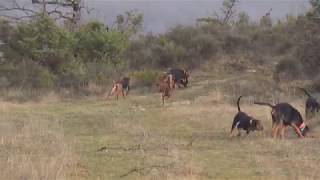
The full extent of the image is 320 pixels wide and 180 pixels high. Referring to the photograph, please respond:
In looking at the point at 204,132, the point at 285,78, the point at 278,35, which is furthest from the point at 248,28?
the point at 204,132

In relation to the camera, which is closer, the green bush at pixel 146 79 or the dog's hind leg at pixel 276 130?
the dog's hind leg at pixel 276 130

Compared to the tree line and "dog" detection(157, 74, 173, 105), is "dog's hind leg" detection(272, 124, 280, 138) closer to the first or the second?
"dog" detection(157, 74, 173, 105)

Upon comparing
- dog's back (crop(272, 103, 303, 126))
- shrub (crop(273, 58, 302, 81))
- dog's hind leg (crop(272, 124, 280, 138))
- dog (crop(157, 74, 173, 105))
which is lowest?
dog's hind leg (crop(272, 124, 280, 138))

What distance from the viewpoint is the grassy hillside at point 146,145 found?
11477mm

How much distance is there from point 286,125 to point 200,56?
30.5m

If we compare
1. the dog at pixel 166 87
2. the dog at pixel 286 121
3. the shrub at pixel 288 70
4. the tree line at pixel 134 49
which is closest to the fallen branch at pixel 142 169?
the dog at pixel 286 121

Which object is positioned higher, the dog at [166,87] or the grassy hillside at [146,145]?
the dog at [166,87]

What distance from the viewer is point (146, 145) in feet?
49.3

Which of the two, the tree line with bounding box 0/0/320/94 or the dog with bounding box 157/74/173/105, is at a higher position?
the tree line with bounding box 0/0/320/94

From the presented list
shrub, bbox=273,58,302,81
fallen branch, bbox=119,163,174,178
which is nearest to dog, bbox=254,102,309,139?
fallen branch, bbox=119,163,174,178

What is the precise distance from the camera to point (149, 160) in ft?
41.6

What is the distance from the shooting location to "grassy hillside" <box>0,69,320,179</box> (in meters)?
11.5

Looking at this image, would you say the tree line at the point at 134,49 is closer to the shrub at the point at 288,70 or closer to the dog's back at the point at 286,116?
the shrub at the point at 288,70

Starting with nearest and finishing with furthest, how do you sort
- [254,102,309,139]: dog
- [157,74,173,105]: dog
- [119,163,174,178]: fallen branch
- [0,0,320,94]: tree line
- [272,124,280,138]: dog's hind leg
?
[119,163,174,178]: fallen branch < [272,124,280,138]: dog's hind leg < [254,102,309,139]: dog < [157,74,173,105]: dog < [0,0,320,94]: tree line
